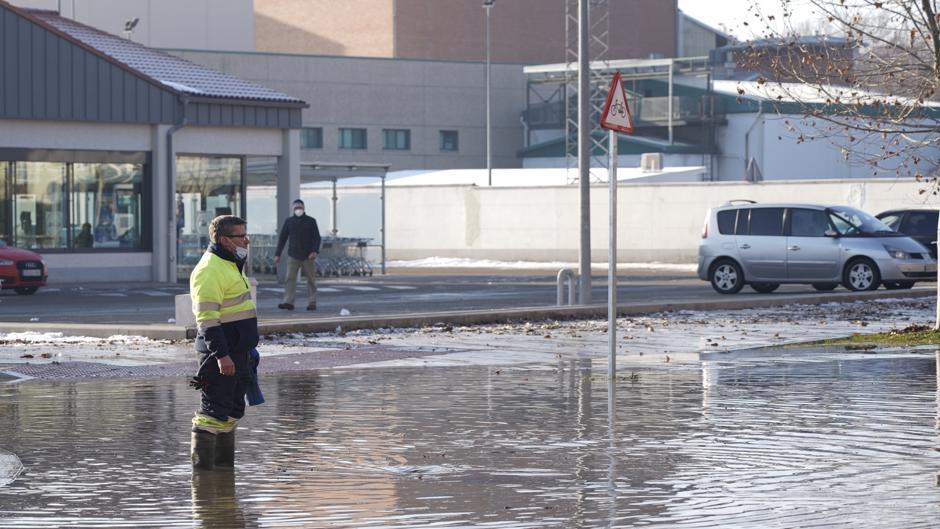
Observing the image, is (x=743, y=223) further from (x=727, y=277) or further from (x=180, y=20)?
(x=180, y=20)

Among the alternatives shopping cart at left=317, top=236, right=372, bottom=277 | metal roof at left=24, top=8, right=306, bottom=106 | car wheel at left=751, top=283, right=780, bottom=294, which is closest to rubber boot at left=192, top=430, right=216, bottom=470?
car wheel at left=751, top=283, right=780, bottom=294

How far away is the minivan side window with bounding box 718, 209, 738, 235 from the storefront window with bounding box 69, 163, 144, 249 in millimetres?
13355

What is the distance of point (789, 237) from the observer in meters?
31.0

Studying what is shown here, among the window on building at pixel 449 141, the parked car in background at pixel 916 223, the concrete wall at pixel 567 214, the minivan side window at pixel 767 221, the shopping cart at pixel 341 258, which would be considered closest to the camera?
the minivan side window at pixel 767 221

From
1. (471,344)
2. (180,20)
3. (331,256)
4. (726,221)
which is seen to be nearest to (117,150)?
(331,256)

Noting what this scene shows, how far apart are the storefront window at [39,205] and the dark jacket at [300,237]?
469 inches

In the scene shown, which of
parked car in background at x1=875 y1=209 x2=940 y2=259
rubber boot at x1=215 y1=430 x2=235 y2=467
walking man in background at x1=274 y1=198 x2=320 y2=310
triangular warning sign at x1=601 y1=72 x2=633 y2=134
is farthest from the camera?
parked car in background at x1=875 y1=209 x2=940 y2=259

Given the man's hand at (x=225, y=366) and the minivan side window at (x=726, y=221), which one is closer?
the man's hand at (x=225, y=366)

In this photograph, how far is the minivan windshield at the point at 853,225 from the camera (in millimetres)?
30891

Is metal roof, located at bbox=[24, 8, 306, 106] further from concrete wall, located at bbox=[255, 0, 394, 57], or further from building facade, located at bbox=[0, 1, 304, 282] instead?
concrete wall, located at bbox=[255, 0, 394, 57]

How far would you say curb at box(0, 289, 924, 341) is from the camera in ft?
66.5

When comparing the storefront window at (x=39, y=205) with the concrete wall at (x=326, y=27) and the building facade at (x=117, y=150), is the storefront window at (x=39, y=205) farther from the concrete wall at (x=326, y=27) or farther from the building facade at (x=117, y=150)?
the concrete wall at (x=326, y=27)

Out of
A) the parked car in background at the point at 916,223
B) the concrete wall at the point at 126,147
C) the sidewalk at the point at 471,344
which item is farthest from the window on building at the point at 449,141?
the sidewalk at the point at 471,344

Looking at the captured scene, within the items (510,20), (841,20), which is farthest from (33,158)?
(510,20)
